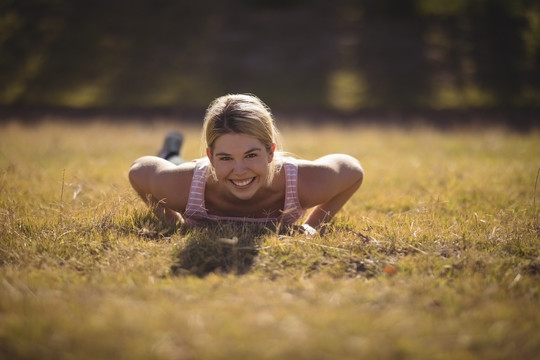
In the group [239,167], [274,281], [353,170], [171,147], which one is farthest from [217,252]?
[171,147]

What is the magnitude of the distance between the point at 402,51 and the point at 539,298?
17682 mm

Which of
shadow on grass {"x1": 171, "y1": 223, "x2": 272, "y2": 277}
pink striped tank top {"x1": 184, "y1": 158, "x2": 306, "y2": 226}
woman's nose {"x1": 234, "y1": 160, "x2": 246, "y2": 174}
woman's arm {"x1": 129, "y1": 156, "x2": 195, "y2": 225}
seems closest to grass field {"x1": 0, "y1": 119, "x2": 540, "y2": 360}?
shadow on grass {"x1": 171, "y1": 223, "x2": 272, "y2": 277}

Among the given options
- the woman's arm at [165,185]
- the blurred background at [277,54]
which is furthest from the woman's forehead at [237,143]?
the blurred background at [277,54]

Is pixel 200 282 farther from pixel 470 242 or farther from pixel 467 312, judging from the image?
pixel 470 242

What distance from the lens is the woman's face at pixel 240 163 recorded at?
321cm

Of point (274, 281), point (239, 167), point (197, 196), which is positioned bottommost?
point (274, 281)

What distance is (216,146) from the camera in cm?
329

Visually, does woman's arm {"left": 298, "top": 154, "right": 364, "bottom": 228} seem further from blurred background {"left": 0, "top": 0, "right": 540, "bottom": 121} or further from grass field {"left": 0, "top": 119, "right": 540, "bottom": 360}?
blurred background {"left": 0, "top": 0, "right": 540, "bottom": 121}

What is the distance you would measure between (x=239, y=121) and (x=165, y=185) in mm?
938

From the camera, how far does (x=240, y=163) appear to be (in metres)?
3.22

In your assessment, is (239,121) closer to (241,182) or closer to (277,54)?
(241,182)

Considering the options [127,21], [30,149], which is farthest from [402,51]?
[30,149]

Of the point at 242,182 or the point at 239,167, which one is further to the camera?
the point at 242,182

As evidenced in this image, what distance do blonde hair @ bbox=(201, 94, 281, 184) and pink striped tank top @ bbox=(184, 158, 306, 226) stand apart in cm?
30
